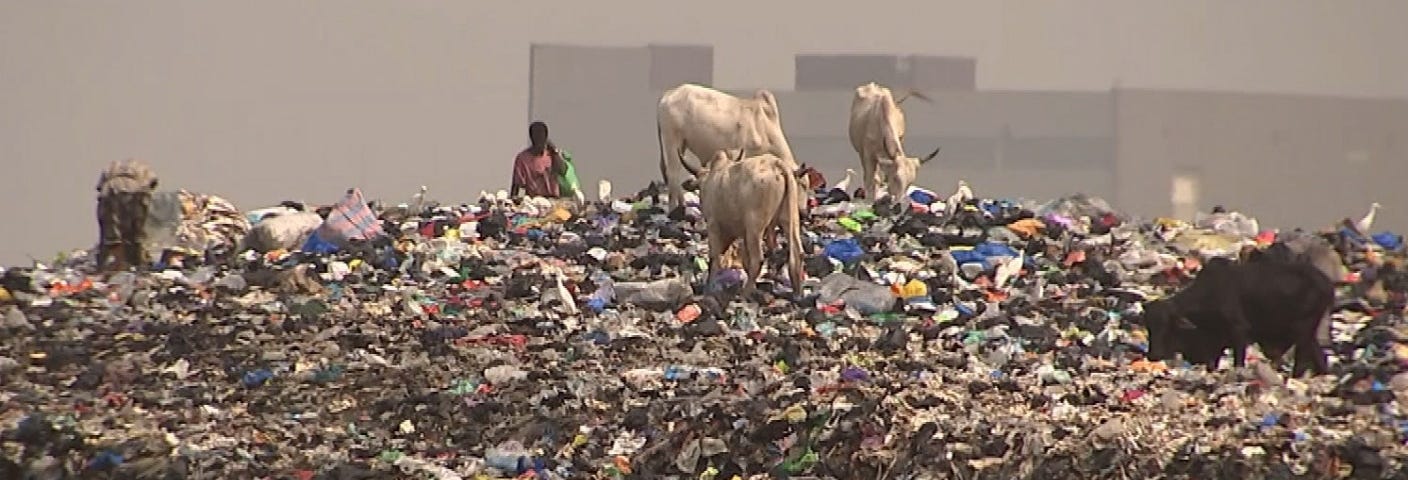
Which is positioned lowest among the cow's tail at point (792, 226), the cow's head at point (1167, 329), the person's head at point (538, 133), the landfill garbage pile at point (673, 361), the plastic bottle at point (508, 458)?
the plastic bottle at point (508, 458)

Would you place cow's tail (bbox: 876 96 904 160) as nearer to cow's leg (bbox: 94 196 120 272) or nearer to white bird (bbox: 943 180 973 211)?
white bird (bbox: 943 180 973 211)

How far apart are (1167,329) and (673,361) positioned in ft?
7.36

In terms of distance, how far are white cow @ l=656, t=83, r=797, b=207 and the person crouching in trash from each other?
3117 mm

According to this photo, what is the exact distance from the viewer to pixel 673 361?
1056cm

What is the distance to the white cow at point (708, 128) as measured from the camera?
14.1 metres

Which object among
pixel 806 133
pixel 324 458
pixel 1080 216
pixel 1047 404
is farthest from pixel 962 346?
pixel 806 133

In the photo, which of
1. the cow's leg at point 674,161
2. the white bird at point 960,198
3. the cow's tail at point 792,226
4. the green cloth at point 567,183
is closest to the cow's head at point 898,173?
the white bird at point 960,198

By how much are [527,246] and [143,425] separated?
431 centimetres

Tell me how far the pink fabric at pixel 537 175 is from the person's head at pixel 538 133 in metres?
0.10

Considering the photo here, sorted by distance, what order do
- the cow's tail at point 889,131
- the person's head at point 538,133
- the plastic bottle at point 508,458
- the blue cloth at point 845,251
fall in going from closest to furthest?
the plastic bottle at point 508,458, the blue cloth at point 845,251, the cow's tail at point 889,131, the person's head at point 538,133

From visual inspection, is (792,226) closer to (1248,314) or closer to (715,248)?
(715,248)

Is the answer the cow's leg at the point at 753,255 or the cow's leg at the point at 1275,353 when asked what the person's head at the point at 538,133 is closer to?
the cow's leg at the point at 753,255

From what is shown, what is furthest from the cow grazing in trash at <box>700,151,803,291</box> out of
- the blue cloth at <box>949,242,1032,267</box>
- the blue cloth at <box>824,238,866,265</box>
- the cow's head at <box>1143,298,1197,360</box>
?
the cow's head at <box>1143,298,1197,360</box>

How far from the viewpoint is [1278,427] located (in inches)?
338
